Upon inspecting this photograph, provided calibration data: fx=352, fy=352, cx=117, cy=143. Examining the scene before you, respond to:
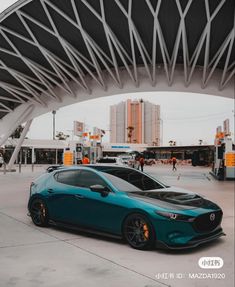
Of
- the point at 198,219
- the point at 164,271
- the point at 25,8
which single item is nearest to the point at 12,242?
the point at 164,271

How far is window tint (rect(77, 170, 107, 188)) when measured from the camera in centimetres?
691

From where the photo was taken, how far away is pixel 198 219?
5.77 meters

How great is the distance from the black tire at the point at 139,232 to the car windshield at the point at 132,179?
2.54ft

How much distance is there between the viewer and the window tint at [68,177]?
24.1ft

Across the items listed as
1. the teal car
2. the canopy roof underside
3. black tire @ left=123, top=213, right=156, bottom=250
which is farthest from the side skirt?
the canopy roof underside

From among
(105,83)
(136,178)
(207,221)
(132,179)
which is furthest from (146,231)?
(105,83)

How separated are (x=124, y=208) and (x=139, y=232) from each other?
482 millimetres

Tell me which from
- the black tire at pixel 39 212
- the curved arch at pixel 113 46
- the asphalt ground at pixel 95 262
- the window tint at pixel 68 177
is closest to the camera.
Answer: the asphalt ground at pixel 95 262

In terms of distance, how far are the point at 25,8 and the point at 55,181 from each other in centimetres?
1444

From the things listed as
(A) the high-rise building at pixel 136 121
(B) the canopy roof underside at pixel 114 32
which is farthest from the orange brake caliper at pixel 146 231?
(A) the high-rise building at pixel 136 121

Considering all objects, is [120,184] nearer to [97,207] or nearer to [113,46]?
[97,207]

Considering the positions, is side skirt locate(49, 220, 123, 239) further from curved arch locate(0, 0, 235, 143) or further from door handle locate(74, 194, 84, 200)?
curved arch locate(0, 0, 235, 143)

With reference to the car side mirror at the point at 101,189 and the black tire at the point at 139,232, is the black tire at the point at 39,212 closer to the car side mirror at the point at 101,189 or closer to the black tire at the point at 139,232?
the car side mirror at the point at 101,189

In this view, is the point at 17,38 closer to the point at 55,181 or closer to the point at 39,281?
the point at 55,181
